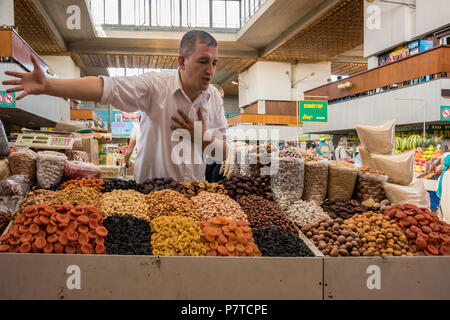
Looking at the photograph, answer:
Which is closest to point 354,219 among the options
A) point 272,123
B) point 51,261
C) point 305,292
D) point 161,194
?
point 305,292

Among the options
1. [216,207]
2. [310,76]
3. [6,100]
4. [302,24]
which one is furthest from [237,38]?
[216,207]

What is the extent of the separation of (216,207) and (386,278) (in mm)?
833

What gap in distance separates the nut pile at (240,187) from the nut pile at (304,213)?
0.25 m

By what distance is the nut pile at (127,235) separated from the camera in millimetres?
1368

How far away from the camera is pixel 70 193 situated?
1.83 m

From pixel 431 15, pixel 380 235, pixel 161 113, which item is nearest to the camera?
pixel 380 235

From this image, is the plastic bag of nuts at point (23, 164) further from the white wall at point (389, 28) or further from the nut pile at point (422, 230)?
the white wall at point (389, 28)

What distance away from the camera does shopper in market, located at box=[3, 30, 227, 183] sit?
1.79 metres

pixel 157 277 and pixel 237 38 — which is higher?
pixel 237 38

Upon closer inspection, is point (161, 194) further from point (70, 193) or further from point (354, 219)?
point (354, 219)

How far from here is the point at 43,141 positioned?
3.01m

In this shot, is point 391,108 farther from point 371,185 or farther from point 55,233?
point 55,233

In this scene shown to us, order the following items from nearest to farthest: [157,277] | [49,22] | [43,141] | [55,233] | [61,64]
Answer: [157,277]
[55,233]
[43,141]
[49,22]
[61,64]

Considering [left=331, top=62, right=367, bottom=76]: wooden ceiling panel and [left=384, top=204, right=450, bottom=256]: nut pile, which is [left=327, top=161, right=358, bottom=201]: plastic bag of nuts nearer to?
[left=384, top=204, right=450, bottom=256]: nut pile
